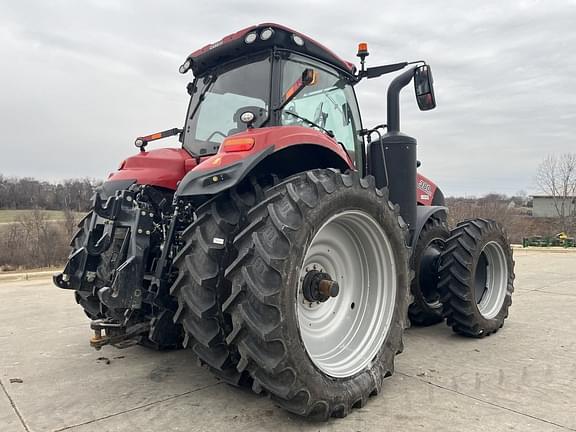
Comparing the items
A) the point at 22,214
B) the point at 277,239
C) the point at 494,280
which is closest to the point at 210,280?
the point at 277,239

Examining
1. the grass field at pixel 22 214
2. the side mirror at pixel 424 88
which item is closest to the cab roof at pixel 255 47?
the side mirror at pixel 424 88

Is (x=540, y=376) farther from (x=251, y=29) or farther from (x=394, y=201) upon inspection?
(x=251, y=29)

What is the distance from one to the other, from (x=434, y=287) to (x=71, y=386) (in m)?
3.41

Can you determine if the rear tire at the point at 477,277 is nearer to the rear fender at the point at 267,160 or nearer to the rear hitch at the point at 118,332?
the rear fender at the point at 267,160

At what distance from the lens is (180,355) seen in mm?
3816

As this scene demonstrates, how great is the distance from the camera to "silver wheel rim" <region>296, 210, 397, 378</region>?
2939mm

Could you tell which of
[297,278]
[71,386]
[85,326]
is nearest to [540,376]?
[297,278]

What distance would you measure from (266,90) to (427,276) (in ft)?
8.31

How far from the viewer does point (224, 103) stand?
12.2 feet

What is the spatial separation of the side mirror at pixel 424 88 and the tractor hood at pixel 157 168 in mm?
2086

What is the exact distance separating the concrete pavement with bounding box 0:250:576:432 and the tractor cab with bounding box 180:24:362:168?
178 cm

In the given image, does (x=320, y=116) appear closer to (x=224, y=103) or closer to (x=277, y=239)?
(x=224, y=103)

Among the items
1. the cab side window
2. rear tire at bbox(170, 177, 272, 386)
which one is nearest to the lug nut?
rear tire at bbox(170, 177, 272, 386)

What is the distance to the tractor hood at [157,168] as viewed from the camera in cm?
353
